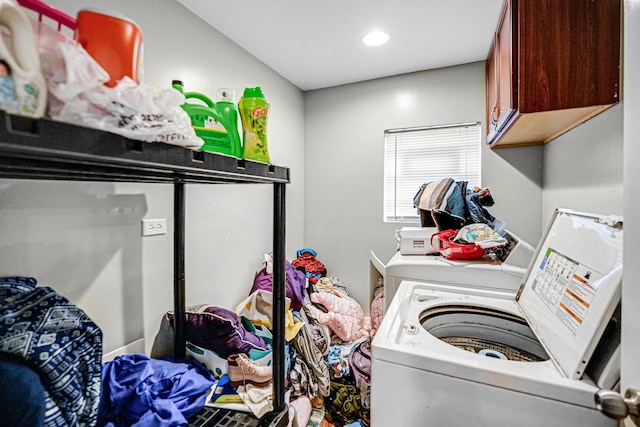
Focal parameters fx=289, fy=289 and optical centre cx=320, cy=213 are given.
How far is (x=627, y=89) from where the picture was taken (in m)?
0.57

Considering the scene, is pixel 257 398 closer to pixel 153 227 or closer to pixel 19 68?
pixel 153 227

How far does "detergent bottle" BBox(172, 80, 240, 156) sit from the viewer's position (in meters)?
0.88

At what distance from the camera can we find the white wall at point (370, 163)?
228 centimetres

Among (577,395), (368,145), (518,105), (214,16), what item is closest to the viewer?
(577,395)

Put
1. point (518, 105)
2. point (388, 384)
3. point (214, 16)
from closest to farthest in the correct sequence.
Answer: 1. point (388, 384)
2. point (518, 105)
3. point (214, 16)

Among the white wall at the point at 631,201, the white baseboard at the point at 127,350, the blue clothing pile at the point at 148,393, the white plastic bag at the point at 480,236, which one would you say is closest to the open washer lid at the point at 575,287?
the white wall at the point at 631,201

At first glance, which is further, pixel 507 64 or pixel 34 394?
pixel 507 64

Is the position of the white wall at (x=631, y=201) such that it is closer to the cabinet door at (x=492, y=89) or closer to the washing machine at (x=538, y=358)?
the washing machine at (x=538, y=358)

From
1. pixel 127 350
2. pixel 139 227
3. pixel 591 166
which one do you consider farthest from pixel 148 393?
pixel 591 166

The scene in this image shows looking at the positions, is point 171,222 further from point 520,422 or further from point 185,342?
point 520,422

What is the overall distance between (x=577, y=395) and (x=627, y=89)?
724 mm

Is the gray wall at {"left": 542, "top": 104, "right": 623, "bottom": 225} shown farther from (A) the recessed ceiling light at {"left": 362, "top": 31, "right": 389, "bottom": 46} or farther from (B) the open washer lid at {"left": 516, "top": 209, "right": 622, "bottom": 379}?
(A) the recessed ceiling light at {"left": 362, "top": 31, "right": 389, "bottom": 46}

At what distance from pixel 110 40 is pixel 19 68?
0.21 metres

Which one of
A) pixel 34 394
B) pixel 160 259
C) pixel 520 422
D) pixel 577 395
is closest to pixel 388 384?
pixel 520 422
